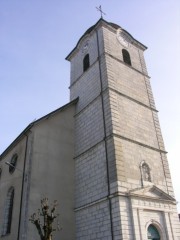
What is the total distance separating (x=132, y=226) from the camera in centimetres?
1094

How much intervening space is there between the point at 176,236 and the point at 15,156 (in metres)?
9.61

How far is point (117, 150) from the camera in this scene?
1245 cm

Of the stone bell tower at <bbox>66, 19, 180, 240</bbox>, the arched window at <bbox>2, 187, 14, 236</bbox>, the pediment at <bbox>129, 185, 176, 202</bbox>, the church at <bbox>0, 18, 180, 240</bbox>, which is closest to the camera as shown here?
the stone bell tower at <bbox>66, 19, 180, 240</bbox>

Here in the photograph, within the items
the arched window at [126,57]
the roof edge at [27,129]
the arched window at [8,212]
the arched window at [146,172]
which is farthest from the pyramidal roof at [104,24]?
the arched window at [8,212]

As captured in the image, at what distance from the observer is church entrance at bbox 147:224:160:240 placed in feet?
38.1

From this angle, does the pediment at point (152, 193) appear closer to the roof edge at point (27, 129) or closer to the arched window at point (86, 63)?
the roof edge at point (27, 129)

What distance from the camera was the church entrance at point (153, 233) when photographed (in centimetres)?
1161

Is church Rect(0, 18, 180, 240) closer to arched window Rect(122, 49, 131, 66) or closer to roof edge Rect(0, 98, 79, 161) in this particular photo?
roof edge Rect(0, 98, 79, 161)

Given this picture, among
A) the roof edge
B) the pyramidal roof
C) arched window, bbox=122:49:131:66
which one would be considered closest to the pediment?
the roof edge

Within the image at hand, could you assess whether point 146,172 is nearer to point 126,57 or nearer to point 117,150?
point 117,150

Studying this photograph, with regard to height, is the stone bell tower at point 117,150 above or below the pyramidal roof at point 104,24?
below

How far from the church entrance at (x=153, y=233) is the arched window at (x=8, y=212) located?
23.1ft

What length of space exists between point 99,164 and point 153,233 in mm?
3957

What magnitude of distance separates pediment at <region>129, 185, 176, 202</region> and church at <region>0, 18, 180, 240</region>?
0.05m
